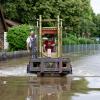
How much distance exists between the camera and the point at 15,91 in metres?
14.4

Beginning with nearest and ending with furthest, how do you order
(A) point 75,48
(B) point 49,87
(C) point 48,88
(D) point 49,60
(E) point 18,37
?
1. (C) point 48,88
2. (B) point 49,87
3. (D) point 49,60
4. (E) point 18,37
5. (A) point 75,48

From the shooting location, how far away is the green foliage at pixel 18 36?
41156 millimetres

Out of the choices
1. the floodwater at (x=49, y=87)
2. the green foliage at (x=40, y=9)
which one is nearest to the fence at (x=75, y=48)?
the green foliage at (x=40, y=9)

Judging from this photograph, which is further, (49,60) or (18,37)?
(18,37)

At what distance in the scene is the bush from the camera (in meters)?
41.2

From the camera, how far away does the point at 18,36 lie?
41469 millimetres

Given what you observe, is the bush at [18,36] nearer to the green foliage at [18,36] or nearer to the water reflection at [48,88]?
the green foliage at [18,36]

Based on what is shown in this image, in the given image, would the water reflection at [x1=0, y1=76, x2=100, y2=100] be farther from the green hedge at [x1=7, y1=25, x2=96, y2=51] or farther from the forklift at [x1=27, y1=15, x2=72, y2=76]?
the green hedge at [x1=7, y1=25, x2=96, y2=51]

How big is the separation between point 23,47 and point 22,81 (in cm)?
2505

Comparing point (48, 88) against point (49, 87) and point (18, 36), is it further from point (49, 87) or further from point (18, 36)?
point (18, 36)

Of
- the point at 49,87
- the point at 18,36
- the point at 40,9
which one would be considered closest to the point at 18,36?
the point at 18,36

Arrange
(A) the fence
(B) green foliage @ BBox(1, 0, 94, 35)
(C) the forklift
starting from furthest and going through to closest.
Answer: (A) the fence
(B) green foliage @ BBox(1, 0, 94, 35)
(C) the forklift

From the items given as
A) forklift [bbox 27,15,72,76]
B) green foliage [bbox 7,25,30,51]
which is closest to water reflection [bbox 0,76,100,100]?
forklift [bbox 27,15,72,76]

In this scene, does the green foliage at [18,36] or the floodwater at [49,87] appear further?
the green foliage at [18,36]
